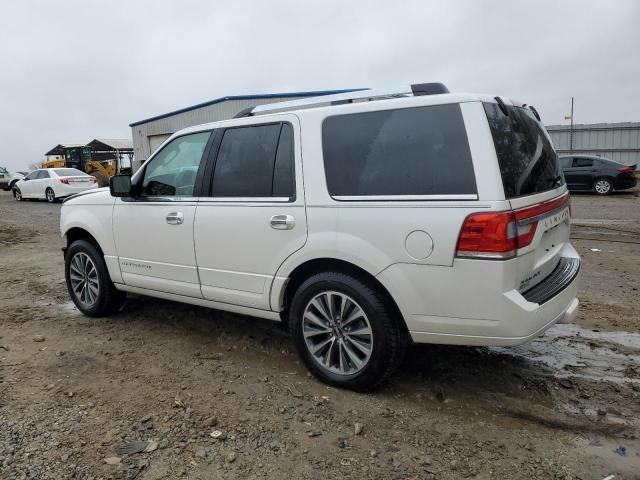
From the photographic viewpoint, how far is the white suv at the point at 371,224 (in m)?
2.88

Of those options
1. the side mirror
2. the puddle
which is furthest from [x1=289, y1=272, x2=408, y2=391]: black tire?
the side mirror

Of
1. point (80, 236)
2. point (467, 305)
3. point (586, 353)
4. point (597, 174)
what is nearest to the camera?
point (467, 305)

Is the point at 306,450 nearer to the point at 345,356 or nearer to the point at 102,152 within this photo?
the point at 345,356

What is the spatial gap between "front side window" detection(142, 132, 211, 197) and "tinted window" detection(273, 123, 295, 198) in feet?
2.72

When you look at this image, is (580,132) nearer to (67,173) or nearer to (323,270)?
(67,173)

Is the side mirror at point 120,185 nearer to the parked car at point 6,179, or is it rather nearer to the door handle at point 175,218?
the door handle at point 175,218

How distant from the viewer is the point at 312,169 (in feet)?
11.4

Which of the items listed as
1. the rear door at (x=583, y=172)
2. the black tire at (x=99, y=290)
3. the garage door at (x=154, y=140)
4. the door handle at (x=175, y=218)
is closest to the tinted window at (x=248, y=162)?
the door handle at (x=175, y=218)

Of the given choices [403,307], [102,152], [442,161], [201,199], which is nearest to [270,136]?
[201,199]

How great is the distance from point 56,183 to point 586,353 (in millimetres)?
21105

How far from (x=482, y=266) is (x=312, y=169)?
132 cm

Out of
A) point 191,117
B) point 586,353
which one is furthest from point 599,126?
point 586,353

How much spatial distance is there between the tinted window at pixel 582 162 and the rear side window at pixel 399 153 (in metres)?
16.8

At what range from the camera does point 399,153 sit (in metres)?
3.14
